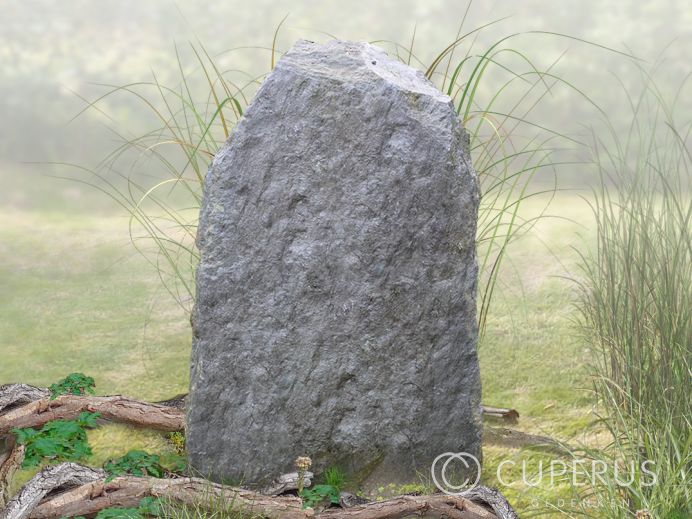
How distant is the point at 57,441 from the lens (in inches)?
128

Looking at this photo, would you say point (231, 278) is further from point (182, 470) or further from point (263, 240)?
point (182, 470)

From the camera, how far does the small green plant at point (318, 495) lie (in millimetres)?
2906

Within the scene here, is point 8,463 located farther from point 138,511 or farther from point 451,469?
point 451,469

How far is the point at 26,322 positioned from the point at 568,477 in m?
2.82

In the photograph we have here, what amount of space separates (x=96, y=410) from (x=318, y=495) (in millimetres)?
988

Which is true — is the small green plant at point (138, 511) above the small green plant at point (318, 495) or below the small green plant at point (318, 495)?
below

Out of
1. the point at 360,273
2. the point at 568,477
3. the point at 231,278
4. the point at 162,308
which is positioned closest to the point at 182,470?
the point at 231,278

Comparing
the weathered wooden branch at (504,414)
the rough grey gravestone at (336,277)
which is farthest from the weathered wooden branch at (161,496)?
the weathered wooden branch at (504,414)

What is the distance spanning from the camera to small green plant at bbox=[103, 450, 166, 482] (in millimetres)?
3072

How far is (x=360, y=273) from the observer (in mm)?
2893

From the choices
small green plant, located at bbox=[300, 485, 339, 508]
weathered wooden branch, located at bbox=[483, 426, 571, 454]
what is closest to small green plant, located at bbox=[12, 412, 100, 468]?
small green plant, located at bbox=[300, 485, 339, 508]

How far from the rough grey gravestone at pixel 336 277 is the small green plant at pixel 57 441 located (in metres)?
0.47

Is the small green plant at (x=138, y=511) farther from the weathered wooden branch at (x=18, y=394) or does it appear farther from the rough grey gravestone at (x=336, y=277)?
the weathered wooden branch at (x=18, y=394)

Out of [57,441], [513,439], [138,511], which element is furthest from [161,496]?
[513,439]
